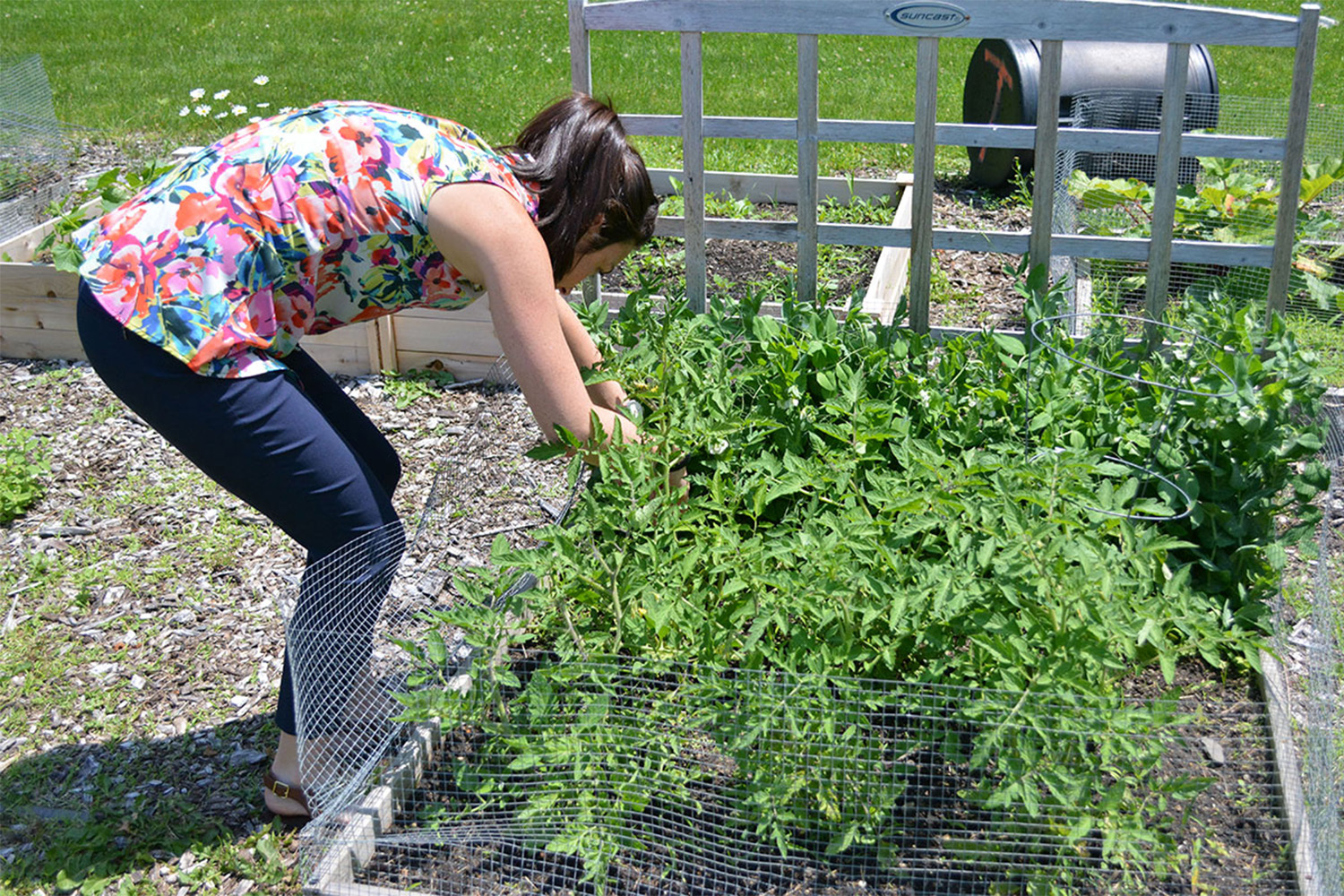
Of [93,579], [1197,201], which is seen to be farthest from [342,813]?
[1197,201]

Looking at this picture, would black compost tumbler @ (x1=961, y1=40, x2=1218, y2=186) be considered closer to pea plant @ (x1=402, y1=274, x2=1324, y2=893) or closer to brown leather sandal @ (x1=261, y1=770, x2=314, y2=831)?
pea plant @ (x1=402, y1=274, x2=1324, y2=893)

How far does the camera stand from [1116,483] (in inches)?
→ 114

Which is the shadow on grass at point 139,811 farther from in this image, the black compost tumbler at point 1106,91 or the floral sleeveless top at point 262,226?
the black compost tumbler at point 1106,91

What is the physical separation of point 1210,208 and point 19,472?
4.29 metres

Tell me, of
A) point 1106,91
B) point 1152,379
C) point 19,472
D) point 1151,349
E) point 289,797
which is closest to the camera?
point 289,797

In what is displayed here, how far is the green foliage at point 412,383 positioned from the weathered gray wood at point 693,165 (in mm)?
1225

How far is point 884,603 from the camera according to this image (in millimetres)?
2311

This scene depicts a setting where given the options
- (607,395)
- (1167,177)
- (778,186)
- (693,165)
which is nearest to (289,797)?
(607,395)

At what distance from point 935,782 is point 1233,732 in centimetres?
65

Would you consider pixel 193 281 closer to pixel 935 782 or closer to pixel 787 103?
pixel 935 782

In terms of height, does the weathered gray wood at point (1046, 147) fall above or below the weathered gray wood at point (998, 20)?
below

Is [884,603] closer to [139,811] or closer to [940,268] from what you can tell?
[139,811]

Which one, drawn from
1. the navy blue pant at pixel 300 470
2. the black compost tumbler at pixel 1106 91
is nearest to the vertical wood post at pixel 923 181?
the navy blue pant at pixel 300 470

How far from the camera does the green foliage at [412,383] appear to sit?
452 centimetres
